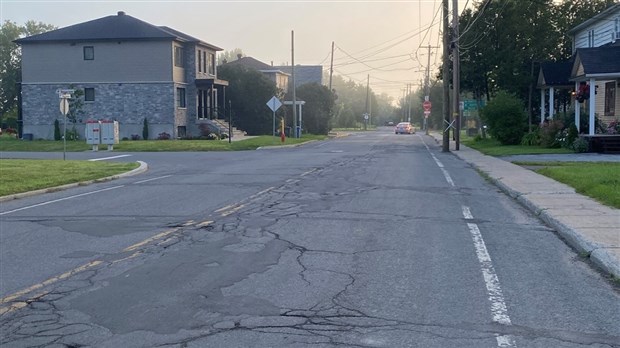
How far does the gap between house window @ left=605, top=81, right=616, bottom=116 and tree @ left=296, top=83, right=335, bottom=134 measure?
40.8 meters

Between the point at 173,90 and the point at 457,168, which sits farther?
the point at 173,90

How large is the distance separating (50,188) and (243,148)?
24.1 metres

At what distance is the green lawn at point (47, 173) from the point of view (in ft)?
63.2

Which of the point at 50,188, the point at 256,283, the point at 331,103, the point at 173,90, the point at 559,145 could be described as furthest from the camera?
the point at 331,103

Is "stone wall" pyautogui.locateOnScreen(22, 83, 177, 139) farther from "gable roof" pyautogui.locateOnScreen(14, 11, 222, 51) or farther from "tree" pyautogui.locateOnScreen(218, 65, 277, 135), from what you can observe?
"tree" pyautogui.locateOnScreen(218, 65, 277, 135)

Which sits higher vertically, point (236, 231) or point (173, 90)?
point (173, 90)

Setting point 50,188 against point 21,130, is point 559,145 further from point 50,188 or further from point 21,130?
point 21,130

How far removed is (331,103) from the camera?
77.4 metres

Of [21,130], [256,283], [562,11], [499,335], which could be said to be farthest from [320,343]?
[21,130]

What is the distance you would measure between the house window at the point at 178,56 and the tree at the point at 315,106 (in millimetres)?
22492

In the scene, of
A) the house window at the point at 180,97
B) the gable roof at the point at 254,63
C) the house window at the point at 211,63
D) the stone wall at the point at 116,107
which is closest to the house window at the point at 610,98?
the stone wall at the point at 116,107

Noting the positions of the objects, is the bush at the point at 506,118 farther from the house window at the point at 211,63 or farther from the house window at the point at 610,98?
the house window at the point at 211,63

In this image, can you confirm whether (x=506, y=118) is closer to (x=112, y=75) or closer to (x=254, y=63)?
(x=112, y=75)

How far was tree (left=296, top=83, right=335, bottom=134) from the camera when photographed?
76.5 metres
